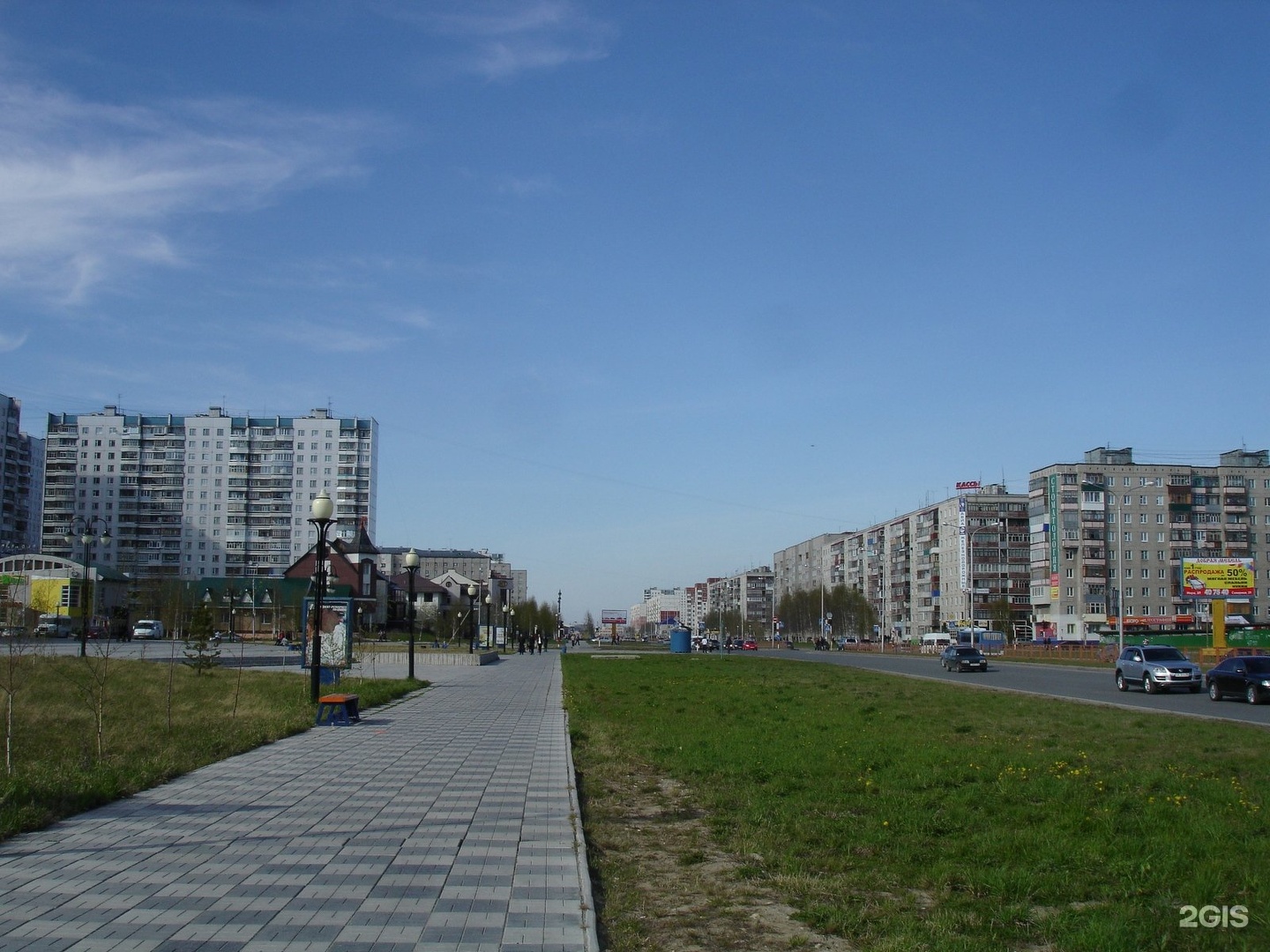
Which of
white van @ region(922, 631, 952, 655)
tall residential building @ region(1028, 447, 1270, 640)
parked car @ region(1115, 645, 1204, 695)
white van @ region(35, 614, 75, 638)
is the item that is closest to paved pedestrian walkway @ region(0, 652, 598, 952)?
parked car @ region(1115, 645, 1204, 695)

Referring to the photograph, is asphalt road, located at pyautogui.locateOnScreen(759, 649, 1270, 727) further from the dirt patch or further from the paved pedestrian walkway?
the paved pedestrian walkway

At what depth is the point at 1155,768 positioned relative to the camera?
1220cm

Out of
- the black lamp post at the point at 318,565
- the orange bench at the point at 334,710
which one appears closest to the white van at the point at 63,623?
the black lamp post at the point at 318,565

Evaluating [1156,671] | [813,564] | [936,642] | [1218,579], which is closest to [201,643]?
[1156,671]

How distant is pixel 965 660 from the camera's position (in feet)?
147

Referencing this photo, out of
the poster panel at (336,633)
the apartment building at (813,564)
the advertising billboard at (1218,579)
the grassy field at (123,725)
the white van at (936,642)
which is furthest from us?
the apartment building at (813,564)

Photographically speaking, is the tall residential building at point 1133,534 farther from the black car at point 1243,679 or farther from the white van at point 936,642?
the black car at point 1243,679

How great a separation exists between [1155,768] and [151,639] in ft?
213

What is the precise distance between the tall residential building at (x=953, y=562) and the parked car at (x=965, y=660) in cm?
5747

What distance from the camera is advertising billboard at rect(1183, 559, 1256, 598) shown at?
71625 mm

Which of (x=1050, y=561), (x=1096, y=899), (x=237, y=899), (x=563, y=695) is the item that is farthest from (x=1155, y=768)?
(x=1050, y=561)

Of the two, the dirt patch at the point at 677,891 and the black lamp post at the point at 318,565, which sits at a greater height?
the black lamp post at the point at 318,565

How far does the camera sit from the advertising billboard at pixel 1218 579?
235ft

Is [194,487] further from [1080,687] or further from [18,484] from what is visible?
[1080,687]
